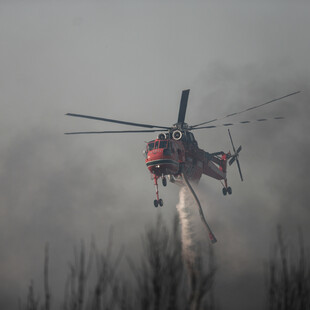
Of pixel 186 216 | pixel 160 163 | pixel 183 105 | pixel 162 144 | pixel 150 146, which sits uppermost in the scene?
pixel 183 105

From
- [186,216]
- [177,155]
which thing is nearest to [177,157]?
[177,155]

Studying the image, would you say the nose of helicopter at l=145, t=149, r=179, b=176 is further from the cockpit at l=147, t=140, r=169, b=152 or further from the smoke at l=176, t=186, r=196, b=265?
the smoke at l=176, t=186, r=196, b=265

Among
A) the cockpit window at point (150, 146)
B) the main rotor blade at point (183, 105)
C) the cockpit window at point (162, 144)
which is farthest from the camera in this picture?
the main rotor blade at point (183, 105)

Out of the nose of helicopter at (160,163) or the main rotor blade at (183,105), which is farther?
the main rotor blade at (183,105)

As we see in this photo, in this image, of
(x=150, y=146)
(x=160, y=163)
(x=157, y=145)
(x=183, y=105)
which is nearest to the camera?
(x=160, y=163)

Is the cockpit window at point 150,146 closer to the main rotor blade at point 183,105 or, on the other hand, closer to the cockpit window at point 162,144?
the cockpit window at point 162,144

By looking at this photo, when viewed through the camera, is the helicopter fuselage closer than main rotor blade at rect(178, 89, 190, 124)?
Yes

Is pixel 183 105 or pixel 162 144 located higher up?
pixel 183 105

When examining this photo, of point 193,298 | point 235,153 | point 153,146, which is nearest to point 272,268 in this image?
point 193,298

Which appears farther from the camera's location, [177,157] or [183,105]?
[183,105]

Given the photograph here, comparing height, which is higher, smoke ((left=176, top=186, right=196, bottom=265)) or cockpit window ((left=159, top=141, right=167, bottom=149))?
cockpit window ((left=159, top=141, right=167, bottom=149))

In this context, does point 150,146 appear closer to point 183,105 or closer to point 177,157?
point 177,157

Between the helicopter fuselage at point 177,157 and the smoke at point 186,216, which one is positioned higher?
the helicopter fuselage at point 177,157

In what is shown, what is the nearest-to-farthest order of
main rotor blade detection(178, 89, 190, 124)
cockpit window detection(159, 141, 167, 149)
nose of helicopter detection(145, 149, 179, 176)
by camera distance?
nose of helicopter detection(145, 149, 179, 176), cockpit window detection(159, 141, 167, 149), main rotor blade detection(178, 89, 190, 124)
